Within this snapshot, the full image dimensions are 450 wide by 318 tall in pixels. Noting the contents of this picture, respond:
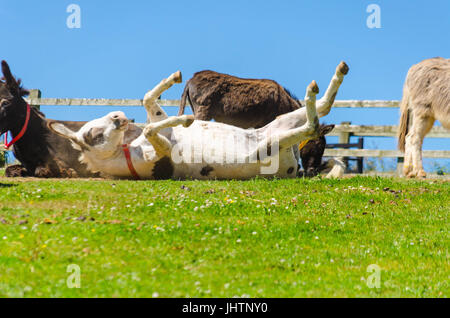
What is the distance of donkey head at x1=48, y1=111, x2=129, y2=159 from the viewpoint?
10250mm

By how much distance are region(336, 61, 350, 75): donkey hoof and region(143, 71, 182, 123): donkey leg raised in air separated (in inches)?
123

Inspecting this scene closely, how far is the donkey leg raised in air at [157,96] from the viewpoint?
9867mm

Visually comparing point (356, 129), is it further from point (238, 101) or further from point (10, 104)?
point (10, 104)

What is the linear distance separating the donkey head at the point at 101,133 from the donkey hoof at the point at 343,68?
4.44 meters

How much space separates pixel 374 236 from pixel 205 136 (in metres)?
4.67

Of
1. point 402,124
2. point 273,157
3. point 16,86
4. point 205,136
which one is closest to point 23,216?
point 205,136

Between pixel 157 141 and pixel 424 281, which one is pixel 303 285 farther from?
pixel 157 141

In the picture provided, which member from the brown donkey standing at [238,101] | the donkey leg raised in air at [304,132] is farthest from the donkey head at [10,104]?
the donkey leg raised in air at [304,132]

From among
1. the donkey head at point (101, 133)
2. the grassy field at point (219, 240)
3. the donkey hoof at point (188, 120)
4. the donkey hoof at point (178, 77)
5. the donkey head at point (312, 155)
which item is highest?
the donkey hoof at point (178, 77)

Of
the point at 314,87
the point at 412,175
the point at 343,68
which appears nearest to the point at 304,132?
the point at 314,87

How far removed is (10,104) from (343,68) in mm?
8013

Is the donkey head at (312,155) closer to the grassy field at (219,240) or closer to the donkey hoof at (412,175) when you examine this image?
the donkey hoof at (412,175)

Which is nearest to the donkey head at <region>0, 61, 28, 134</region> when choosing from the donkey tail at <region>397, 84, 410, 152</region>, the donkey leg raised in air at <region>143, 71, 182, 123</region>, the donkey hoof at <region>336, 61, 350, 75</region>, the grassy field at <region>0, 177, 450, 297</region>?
the grassy field at <region>0, 177, 450, 297</region>
